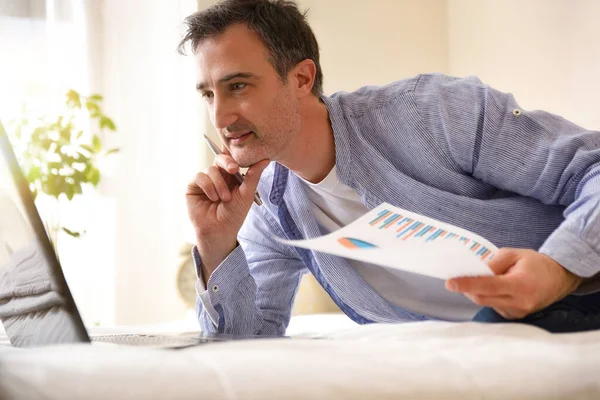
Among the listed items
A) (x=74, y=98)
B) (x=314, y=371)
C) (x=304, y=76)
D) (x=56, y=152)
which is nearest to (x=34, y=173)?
(x=56, y=152)

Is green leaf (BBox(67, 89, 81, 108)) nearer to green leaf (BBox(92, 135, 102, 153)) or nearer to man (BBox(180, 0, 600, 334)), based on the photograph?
green leaf (BBox(92, 135, 102, 153))

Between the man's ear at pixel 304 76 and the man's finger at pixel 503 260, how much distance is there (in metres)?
0.80

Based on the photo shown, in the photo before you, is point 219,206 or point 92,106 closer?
point 219,206

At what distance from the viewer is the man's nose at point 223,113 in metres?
1.33

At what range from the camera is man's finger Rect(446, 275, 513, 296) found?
67 centimetres

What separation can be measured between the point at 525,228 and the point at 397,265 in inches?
21.2

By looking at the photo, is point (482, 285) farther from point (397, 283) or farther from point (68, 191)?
point (68, 191)

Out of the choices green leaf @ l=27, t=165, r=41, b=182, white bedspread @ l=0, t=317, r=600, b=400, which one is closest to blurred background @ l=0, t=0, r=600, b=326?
green leaf @ l=27, t=165, r=41, b=182

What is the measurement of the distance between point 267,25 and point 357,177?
1.40 feet

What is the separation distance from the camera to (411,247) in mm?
651

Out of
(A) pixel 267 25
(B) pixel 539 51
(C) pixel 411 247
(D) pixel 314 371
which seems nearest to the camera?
(D) pixel 314 371

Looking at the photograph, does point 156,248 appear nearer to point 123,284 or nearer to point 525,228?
point 123,284

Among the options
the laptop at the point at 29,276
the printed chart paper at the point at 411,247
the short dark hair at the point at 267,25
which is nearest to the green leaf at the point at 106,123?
the short dark hair at the point at 267,25

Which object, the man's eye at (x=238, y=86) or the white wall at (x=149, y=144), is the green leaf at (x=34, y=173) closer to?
the white wall at (x=149, y=144)
